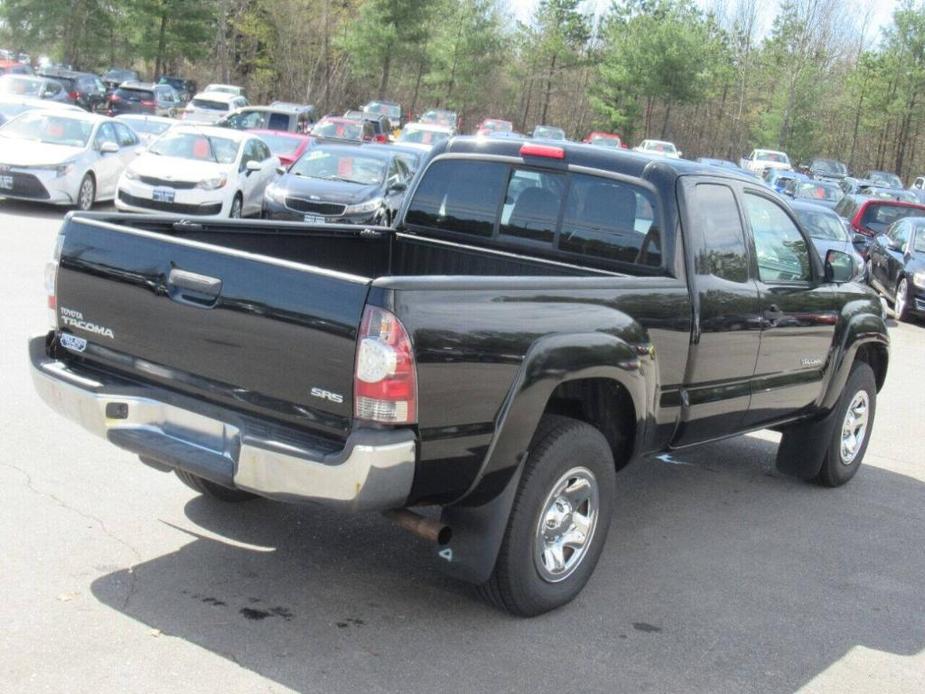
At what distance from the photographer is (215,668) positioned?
408 cm

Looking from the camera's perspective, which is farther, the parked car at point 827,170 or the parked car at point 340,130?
the parked car at point 827,170

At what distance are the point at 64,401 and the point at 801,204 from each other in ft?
54.5

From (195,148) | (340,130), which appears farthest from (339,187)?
(340,130)

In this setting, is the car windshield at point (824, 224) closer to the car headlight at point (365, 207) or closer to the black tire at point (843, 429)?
the car headlight at point (365, 207)

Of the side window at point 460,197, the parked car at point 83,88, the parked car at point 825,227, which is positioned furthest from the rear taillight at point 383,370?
the parked car at point 83,88

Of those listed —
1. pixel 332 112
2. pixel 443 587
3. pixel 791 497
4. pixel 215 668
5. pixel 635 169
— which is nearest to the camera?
pixel 215 668

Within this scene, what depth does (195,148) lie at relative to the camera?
725 inches

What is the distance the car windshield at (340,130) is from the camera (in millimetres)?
29250

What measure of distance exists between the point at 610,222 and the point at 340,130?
966 inches

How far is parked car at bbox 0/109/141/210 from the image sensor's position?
17.4 m

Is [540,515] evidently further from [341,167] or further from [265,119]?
[265,119]

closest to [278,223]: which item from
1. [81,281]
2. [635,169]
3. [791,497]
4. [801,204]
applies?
[81,281]

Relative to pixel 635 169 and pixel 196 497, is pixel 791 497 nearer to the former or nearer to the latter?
pixel 635 169

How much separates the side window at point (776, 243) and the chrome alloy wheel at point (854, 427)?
3.81 ft
